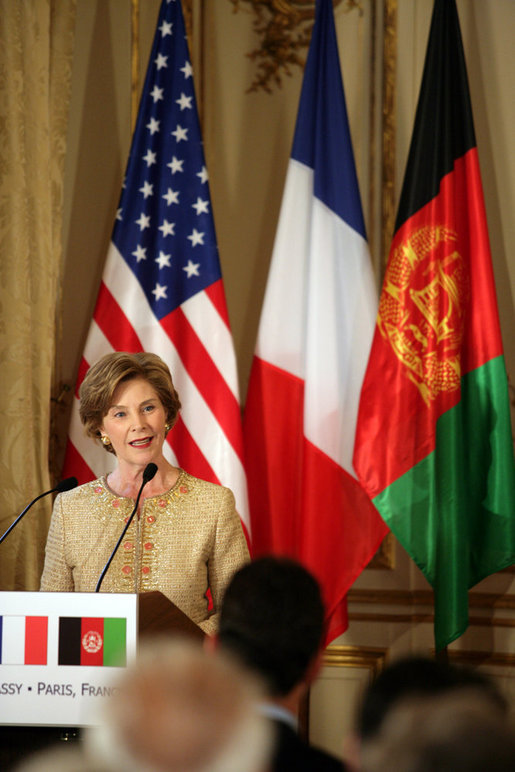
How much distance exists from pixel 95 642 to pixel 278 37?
3.38 m

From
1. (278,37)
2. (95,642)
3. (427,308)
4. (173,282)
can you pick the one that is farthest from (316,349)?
(95,642)

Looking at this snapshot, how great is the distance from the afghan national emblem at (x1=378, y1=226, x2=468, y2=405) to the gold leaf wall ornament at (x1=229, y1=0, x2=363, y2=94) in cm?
116

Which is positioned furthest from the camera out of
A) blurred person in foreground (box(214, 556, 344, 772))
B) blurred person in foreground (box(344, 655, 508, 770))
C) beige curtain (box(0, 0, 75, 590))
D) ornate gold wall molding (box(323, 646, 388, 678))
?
ornate gold wall molding (box(323, 646, 388, 678))

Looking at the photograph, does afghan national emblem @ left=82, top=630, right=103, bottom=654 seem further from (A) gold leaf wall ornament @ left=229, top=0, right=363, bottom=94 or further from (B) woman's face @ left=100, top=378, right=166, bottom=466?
(A) gold leaf wall ornament @ left=229, top=0, right=363, bottom=94

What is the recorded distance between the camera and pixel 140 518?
9.70ft

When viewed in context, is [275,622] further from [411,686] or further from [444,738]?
[444,738]

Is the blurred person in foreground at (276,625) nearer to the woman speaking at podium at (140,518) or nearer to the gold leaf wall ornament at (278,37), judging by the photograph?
the woman speaking at podium at (140,518)

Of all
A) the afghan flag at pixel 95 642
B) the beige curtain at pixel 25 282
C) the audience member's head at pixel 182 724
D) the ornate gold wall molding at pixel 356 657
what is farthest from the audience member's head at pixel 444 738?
the ornate gold wall molding at pixel 356 657

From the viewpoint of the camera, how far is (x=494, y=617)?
4223mm

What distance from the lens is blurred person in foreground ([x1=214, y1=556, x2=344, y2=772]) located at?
1.42 meters

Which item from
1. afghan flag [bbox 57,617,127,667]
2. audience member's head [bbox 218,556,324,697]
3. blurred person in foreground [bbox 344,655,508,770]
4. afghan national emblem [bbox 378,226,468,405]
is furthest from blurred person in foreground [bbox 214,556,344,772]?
afghan national emblem [bbox 378,226,468,405]

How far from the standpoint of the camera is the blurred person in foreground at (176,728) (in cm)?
79

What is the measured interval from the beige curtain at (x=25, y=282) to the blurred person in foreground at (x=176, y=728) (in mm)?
3211

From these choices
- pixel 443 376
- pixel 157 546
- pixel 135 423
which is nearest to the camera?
pixel 157 546
